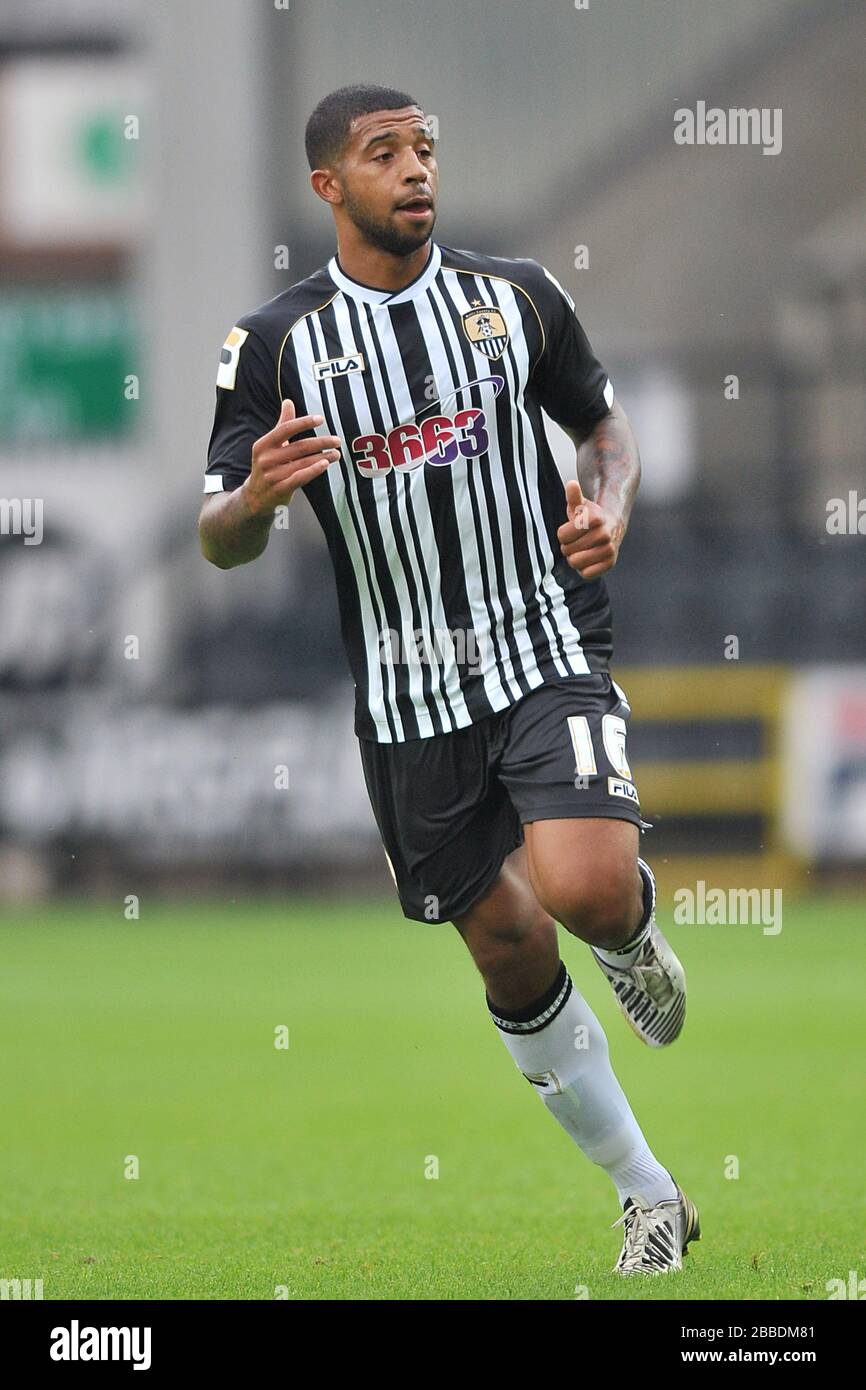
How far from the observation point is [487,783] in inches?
197

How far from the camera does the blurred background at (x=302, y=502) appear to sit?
611 inches

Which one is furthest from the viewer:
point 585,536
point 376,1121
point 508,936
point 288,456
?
point 376,1121

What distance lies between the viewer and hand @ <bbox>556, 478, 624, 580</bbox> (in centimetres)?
454

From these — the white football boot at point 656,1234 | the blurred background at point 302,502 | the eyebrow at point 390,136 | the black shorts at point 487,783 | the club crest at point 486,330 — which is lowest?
the white football boot at point 656,1234

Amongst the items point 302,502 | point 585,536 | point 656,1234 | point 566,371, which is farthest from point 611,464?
point 302,502

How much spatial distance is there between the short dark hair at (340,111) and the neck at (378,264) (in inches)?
8.1

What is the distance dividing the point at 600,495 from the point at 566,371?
347 mm

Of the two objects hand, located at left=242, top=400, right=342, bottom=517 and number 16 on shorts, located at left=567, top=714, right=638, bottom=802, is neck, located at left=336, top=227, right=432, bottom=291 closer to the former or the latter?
hand, located at left=242, top=400, right=342, bottom=517

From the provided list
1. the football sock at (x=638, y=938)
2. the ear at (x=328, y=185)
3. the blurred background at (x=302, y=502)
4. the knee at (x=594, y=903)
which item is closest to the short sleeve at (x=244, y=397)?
the ear at (x=328, y=185)

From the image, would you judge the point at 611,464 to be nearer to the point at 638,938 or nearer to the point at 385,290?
the point at 385,290

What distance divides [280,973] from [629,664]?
4593 mm

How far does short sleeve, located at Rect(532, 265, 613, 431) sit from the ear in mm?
534

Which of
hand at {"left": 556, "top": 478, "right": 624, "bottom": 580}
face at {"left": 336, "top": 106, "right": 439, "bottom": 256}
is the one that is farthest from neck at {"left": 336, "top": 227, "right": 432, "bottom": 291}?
hand at {"left": 556, "top": 478, "right": 624, "bottom": 580}

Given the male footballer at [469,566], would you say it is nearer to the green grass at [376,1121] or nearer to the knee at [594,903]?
the knee at [594,903]
